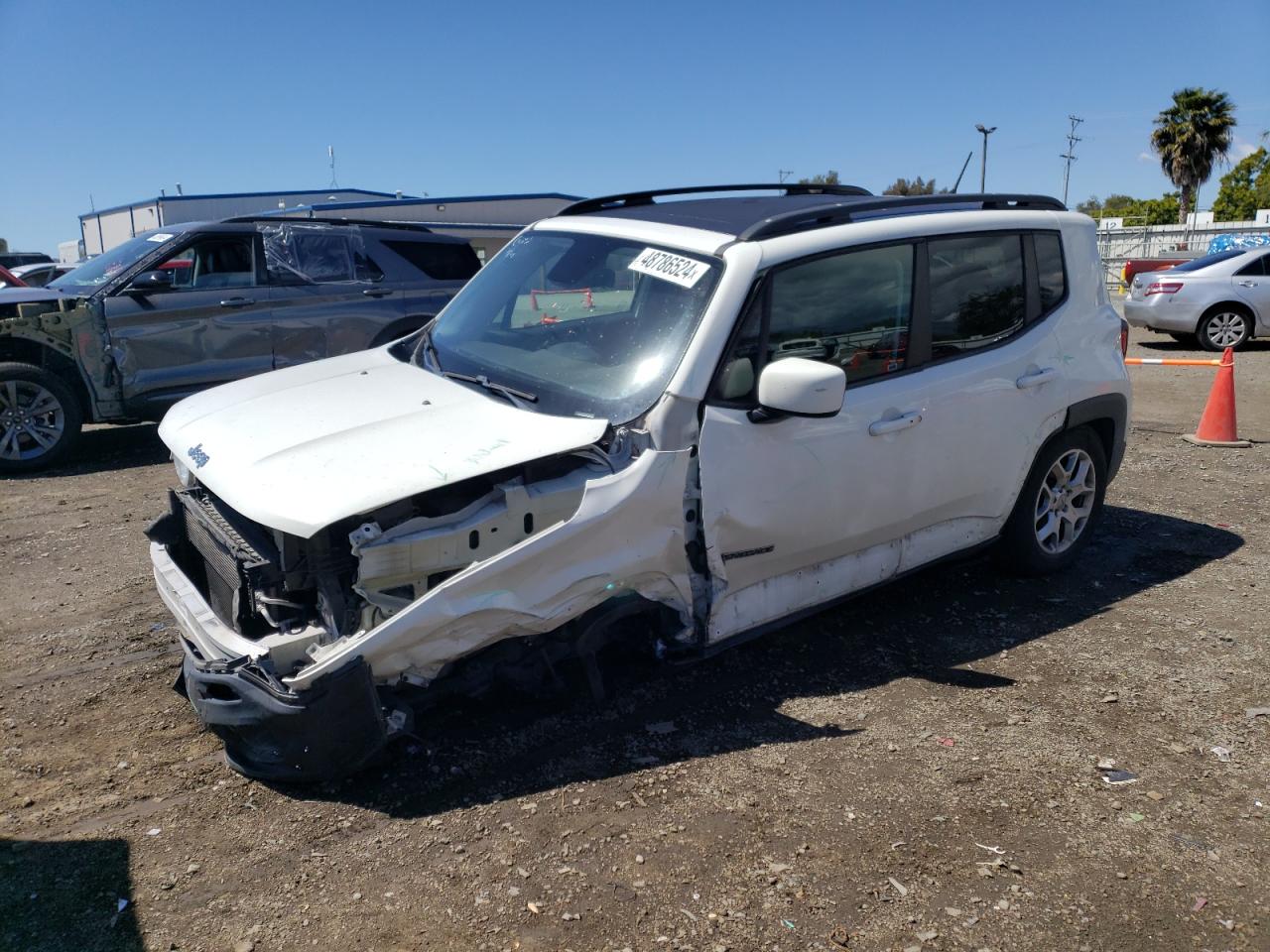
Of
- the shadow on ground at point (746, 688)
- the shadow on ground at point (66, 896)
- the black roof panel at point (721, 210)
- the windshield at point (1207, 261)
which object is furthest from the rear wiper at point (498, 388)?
the windshield at point (1207, 261)

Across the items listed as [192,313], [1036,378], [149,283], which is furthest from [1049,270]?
[149,283]

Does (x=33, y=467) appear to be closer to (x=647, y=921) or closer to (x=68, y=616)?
(x=68, y=616)

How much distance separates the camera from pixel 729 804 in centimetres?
314

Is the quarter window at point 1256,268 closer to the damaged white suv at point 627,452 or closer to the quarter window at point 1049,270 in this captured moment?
the damaged white suv at point 627,452

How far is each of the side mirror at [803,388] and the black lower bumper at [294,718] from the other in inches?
64.7

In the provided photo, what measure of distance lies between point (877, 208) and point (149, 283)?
254 inches

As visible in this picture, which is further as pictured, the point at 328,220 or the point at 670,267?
the point at 328,220

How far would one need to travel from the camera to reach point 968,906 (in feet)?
8.82

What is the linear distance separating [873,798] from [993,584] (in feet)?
7.22

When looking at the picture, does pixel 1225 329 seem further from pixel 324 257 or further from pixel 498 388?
pixel 498 388

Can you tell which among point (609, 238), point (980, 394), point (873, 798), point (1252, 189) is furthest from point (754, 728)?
point (1252, 189)

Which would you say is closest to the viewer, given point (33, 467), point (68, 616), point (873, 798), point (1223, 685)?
point (873, 798)

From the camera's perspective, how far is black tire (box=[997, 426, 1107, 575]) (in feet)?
15.7

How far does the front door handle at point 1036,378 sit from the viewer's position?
448 centimetres
